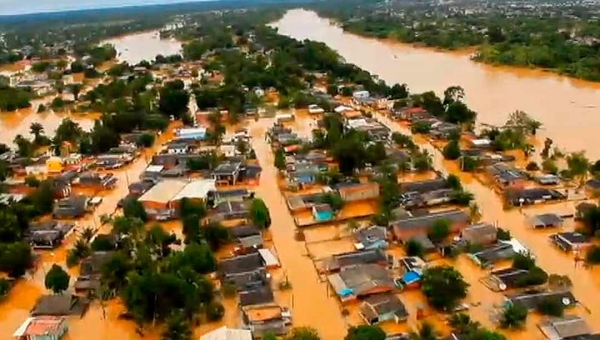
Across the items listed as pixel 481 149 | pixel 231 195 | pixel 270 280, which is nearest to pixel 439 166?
pixel 481 149

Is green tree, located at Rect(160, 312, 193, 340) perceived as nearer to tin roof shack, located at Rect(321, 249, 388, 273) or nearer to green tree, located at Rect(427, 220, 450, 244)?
tin roof shack, located at Rect(321, 249, 388, 273)

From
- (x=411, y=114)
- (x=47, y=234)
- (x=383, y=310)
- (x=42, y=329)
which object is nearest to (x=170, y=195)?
(x=47, y=234)

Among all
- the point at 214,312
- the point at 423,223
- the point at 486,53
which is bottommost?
the point at 486,53

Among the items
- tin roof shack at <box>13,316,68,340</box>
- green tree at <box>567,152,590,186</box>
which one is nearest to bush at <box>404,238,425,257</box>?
green tree at <box>567,152,590,186</box>

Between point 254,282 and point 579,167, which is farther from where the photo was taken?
point 579,167

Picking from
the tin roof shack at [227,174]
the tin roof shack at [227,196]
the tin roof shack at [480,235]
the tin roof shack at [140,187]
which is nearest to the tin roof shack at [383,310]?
the tin roof shack at [480,235]

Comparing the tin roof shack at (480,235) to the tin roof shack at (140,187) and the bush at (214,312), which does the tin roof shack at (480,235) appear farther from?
the tin roof shack at (140,187)

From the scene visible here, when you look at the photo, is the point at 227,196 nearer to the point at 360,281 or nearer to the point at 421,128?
the point at 360,281
